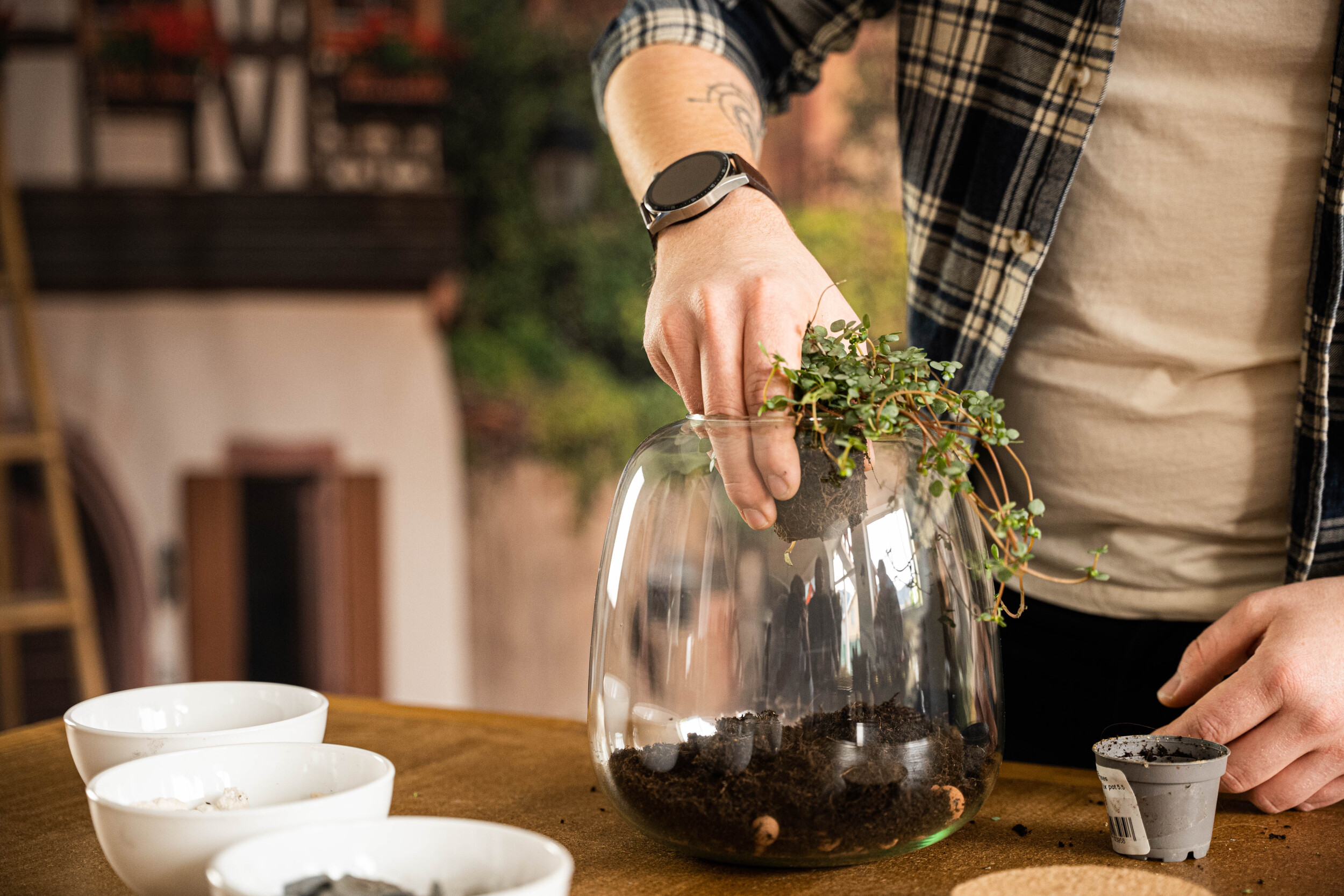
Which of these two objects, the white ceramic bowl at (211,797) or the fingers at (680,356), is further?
the fingers at (680,356)

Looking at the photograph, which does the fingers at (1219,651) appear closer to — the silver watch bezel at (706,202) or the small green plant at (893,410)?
the small green plant at (893,410)

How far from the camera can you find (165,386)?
2715mm

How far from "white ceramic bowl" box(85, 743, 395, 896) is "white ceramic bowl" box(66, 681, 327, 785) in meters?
0.02

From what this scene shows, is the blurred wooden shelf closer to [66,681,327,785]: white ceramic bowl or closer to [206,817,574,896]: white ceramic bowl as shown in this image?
[66,681,327,785]: white ceramic bowl

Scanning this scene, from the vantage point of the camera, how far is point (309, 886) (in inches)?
17.7

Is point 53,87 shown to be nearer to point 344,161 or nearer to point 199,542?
point 344,161

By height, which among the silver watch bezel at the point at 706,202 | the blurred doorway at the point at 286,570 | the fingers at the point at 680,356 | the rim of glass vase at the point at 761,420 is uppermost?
the silver watch bezel at the point at 706,202

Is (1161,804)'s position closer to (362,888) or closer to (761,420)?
(761,420)

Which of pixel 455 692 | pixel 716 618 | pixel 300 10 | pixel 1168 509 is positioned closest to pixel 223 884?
pixel 716 618

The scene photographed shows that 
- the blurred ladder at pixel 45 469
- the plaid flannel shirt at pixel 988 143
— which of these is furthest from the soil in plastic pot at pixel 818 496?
the blurred ladder at pixel 45 469

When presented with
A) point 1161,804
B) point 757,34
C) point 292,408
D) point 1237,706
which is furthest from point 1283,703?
point 292,408

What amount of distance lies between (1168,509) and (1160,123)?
0.31 m

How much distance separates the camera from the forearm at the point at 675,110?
834mm

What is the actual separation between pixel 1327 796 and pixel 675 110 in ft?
2.26
